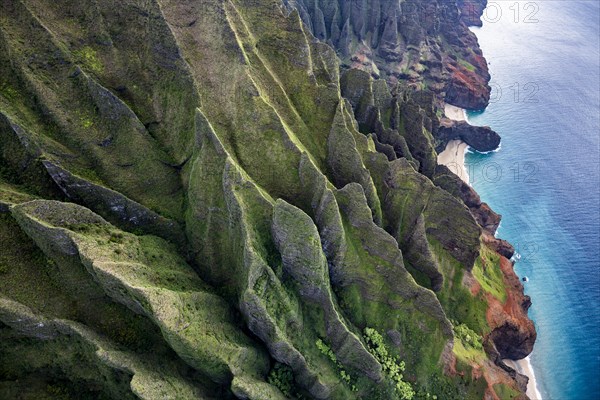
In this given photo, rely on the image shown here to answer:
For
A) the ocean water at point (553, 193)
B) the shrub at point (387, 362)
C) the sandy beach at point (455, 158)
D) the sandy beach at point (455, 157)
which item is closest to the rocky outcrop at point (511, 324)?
the ocean water at point (553, 193)

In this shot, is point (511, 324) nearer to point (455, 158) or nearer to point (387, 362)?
point (387, 362)

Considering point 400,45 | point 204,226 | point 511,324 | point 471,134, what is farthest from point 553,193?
point 204,226

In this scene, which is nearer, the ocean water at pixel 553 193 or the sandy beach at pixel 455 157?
the ocean water at pixel 553 193

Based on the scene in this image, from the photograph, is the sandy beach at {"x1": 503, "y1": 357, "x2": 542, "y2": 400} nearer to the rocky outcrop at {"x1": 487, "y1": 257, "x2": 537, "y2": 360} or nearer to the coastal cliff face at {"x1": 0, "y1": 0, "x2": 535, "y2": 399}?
the rocky outcrop at {"x1": 487, "y1": 257, "x2": 537, "y2": 360}

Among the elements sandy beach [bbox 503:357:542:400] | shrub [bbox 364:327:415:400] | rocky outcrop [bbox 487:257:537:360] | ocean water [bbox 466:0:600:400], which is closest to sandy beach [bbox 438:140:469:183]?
ocean water [bbox 466:0:600:400]

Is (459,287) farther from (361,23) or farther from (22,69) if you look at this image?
(361,23)

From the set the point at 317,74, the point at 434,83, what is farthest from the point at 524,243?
the point at 317,74

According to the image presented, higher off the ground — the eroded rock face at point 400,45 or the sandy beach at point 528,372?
the eroded rock face at point 400,45

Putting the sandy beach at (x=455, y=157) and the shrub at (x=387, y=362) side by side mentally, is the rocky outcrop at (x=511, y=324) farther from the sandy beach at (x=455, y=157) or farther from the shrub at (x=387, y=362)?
the sandy beach at (x=455, y=157)
